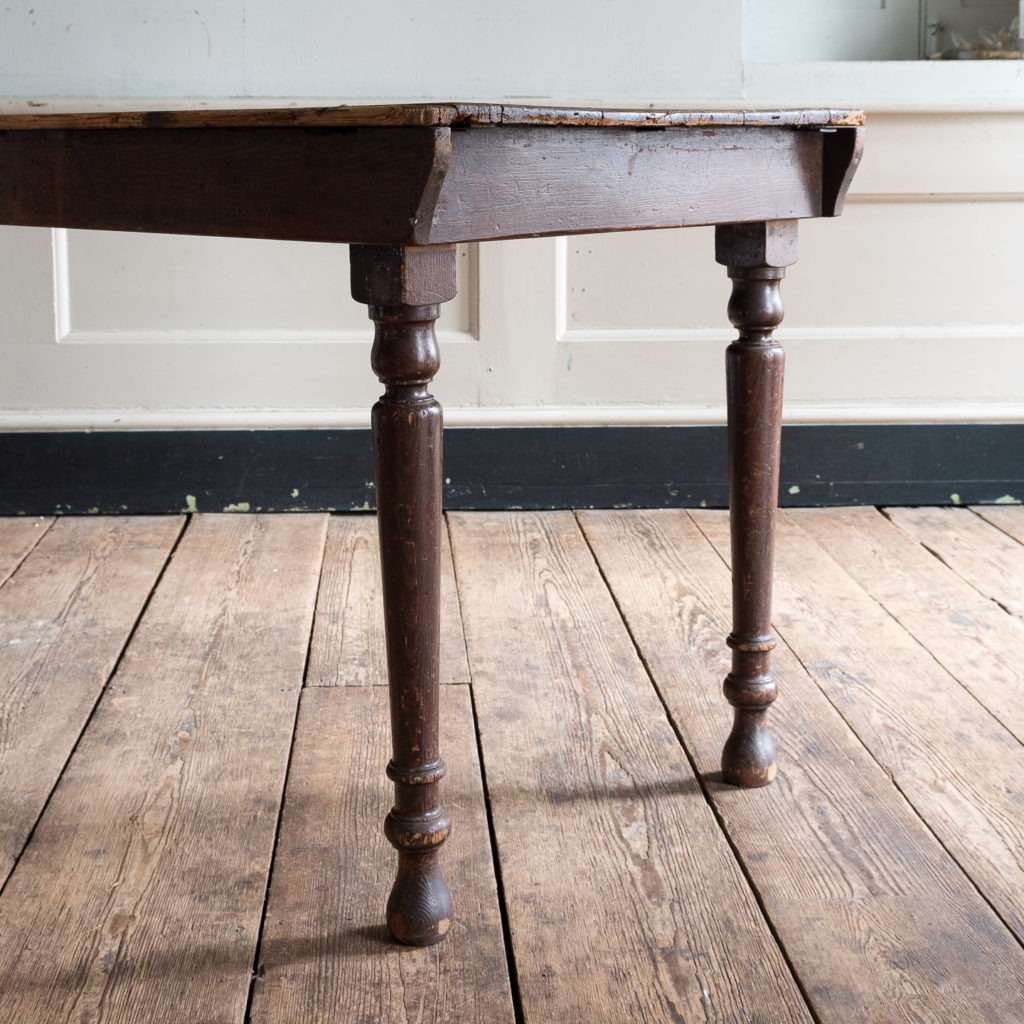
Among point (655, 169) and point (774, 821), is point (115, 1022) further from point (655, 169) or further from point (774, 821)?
point (655, 169)

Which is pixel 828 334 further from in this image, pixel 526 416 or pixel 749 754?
pixel 749 754

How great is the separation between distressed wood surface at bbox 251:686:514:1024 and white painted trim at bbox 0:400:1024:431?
1.03 m

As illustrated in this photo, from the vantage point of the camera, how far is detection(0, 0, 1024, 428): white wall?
2189 millimetres

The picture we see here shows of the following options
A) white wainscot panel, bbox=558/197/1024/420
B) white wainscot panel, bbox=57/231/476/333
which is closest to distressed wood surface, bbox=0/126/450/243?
white wainscot panel, bbox=57/231/476/333

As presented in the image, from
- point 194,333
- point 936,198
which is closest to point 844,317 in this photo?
point 936,198

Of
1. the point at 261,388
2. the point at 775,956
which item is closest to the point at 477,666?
the point at 775,956

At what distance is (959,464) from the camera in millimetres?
2410

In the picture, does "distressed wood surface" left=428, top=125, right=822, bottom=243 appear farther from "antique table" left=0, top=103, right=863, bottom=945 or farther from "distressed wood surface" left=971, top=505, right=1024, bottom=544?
"distressed wood surface" left=971, top=505, right=1024, bottom=544

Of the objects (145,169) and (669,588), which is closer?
(145,169)

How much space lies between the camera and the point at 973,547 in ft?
7.04

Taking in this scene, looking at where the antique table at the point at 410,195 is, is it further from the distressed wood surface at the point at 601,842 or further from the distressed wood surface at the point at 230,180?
the distressed wood surface at the point at 601,842

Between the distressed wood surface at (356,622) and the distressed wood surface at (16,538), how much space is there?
1.68 feet

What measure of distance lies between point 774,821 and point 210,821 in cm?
55

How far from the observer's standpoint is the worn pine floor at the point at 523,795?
94 cm
